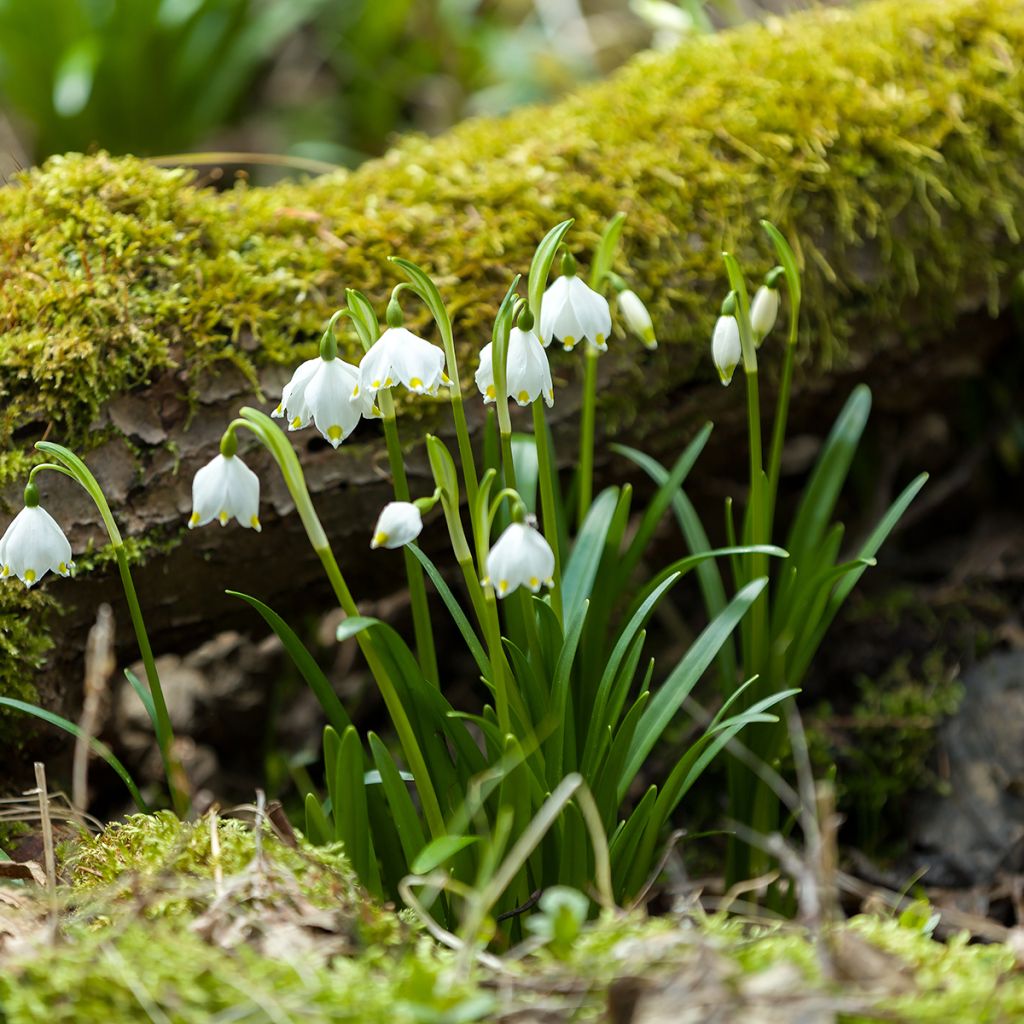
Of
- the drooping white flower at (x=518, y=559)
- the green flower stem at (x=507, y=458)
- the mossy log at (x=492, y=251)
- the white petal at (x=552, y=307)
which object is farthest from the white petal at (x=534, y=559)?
the mossy log at (x=492, y=251)

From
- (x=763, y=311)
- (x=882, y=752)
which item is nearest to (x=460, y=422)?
(x=763, y=311)

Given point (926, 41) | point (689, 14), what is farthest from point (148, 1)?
point (926, 41)

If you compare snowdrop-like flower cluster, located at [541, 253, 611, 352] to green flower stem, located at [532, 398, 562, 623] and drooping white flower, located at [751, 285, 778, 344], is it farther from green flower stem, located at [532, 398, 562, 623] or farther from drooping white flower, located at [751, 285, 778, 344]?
drooping white flower, located at [751, 285, 778, 344]

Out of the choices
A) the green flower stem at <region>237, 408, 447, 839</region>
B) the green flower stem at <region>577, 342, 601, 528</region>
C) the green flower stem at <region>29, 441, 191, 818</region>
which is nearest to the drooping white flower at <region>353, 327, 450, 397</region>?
the green flower stem at <region>237, 408, 447, 839</region>

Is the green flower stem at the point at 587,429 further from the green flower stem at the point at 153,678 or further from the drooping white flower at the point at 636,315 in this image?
the green flower stem at the point at 153,678

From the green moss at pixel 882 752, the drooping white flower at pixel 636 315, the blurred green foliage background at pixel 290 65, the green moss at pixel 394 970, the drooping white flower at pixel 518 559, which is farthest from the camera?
the blurred green foliage background at pixel 290 65
